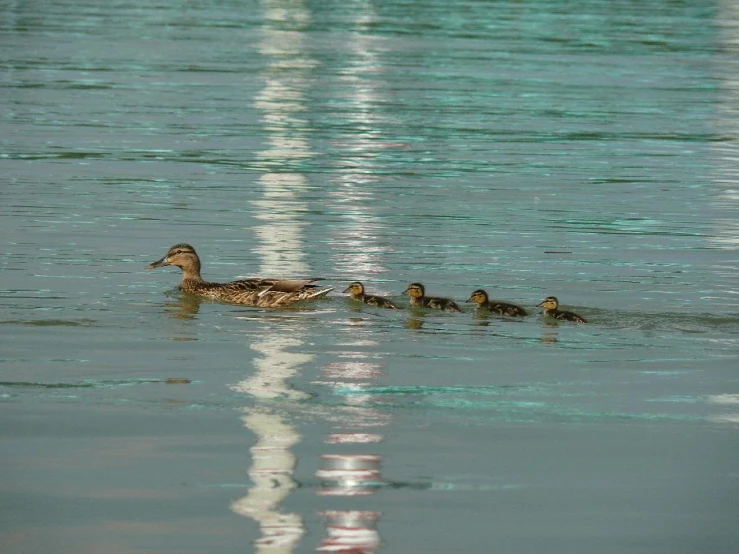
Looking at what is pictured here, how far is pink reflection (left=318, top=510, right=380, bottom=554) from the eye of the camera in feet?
25.8

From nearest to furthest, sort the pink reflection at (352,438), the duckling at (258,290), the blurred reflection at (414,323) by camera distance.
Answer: the pink reflection at (352,438)
the blurred reflection at (414,323)
the duckling at (258,290)

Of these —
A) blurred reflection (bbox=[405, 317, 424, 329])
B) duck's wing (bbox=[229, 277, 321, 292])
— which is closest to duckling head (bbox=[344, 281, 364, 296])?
duck's wing (bbox=[229, 277, 321, 292])

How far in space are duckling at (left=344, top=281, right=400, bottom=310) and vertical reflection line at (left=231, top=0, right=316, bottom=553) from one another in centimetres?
76

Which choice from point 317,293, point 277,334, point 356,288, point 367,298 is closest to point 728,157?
point 367,298

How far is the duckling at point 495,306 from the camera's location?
13430 millimetres

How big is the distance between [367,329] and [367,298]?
2.64 feet

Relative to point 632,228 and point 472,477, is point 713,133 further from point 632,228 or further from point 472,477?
point 472,477

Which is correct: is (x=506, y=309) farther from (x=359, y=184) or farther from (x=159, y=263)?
(x=359, y=184)

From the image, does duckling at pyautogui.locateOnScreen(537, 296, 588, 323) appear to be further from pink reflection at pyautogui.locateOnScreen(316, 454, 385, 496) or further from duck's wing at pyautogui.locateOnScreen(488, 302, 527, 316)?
pink reflection at pyautogui.locateOnScreen(316, 454, 385, 496)

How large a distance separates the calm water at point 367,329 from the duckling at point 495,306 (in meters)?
0.14

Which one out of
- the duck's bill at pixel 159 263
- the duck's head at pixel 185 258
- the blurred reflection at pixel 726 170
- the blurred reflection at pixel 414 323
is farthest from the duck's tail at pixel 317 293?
A: the blurred reflection at pixel 726 170

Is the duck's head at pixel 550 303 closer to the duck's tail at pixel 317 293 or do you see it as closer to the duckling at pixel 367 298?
the duckling at pixel 367 298

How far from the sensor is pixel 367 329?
13109 mm

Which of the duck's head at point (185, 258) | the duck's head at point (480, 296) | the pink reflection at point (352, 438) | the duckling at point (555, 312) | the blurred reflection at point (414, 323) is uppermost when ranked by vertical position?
the duck's head at point (185, 258)
